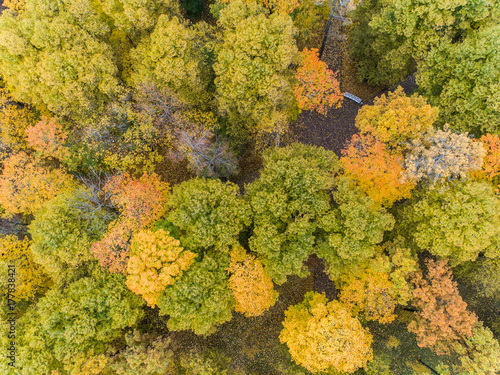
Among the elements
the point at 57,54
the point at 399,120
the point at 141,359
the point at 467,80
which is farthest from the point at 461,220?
the point at 57,54

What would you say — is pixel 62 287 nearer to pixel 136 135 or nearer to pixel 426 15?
pixel 136 135

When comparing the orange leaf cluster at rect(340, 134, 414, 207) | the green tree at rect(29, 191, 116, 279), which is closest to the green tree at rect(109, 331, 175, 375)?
the green tree at rect(29, 191, 116, 279)

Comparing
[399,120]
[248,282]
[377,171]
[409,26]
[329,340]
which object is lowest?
[329,340]

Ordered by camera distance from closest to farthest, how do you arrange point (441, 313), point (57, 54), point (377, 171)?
point (57, 54)
point (441, 313)
point (377, 171)

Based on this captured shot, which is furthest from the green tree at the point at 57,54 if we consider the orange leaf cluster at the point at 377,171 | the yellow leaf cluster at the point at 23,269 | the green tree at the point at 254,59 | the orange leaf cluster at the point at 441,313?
the orange leaf cluster at the point at 441,313

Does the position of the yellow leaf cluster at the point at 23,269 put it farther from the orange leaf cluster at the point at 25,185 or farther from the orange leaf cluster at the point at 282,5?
the orange leaf cluster at the point at 282,5

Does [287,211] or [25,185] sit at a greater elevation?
[287,211]

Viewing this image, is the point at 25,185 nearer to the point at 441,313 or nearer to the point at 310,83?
the point at 310,83

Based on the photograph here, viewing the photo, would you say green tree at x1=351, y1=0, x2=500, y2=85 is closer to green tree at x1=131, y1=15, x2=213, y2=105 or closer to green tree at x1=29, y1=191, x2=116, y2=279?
green tree at x1=131, y1=15, x2=213, y2=105
